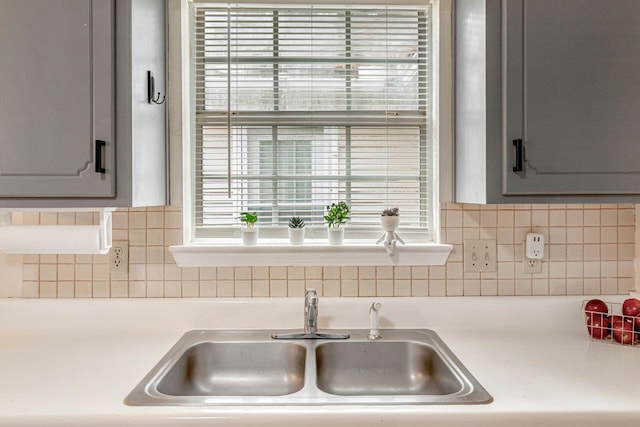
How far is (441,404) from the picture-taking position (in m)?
0.97

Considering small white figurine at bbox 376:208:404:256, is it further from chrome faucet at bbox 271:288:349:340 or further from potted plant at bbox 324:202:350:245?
chrome faucet at bbox 271:288:349:340

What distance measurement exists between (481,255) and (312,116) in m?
0.82

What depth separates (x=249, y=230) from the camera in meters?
1.58

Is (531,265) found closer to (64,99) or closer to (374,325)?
(374,325)

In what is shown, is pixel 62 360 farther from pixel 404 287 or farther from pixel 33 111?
pixel 404 287

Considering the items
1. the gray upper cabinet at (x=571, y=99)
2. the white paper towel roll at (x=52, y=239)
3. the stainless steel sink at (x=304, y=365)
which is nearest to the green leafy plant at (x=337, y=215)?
the stainless steel sink at (x=304, y=365)

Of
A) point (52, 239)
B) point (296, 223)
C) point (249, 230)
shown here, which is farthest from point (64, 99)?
point (296, 223)

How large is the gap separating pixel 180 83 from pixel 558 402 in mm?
1487

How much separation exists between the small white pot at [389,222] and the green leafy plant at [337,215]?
0.14 m

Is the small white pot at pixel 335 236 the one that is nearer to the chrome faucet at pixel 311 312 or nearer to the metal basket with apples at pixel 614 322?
the chrome faucet at pixel 311 312

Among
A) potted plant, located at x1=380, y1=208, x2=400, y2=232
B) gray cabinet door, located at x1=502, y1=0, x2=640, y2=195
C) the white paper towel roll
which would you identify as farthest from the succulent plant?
the white paper towel roll

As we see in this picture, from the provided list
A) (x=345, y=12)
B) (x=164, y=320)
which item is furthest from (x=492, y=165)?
(x=164, y=320)

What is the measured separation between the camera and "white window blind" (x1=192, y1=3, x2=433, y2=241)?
1.66 metres

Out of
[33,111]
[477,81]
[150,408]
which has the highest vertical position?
[477,81]
